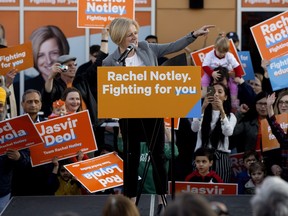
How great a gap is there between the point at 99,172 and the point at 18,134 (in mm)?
950

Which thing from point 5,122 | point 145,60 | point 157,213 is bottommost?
point 157,213

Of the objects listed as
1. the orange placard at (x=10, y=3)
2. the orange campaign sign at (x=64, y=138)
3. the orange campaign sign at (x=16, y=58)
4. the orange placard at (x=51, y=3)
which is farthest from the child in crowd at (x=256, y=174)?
the orange placard at (x=10, y=3)

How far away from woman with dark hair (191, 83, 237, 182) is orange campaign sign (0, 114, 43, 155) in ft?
6.70

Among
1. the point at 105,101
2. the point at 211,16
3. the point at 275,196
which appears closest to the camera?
the point at 275,196

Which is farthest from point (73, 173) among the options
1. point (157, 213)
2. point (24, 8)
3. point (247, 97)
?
point (24, 8)

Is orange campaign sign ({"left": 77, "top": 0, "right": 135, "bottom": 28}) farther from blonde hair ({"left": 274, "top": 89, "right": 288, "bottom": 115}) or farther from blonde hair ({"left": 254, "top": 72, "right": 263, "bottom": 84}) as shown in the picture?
blonde hair ({"left": 254, "top": 72, "right": 263, "bottom": 84})

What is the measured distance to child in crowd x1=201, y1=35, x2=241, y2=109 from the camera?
11.7m

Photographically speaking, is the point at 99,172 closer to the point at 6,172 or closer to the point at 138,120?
the point at 6,172

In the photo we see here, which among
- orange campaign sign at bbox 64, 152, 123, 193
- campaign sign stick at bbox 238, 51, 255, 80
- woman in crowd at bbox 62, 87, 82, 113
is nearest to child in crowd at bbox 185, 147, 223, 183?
orange campaign sign at bbox 64, 152, 123, 193

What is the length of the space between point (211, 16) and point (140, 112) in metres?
6.97

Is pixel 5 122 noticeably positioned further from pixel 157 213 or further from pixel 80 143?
pixel 157 213

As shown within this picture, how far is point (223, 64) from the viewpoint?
1175cm

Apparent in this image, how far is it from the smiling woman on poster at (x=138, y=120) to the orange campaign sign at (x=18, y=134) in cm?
154

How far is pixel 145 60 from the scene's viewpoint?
812cm
